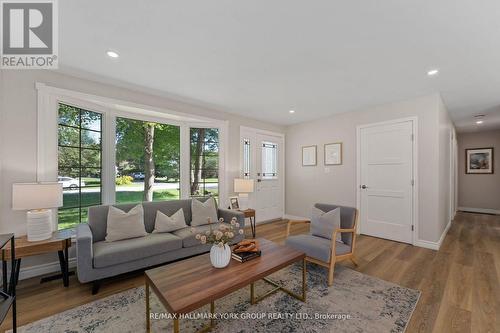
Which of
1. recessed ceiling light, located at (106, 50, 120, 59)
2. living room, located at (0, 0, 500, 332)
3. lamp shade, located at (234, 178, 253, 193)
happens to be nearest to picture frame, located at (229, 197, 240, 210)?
living room, located at (0, 0, 500, 332)

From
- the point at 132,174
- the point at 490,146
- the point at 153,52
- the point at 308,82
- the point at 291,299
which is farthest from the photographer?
the point at 490,146

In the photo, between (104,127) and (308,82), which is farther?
(104,127)

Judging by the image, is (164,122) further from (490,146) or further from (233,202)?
(490,146)

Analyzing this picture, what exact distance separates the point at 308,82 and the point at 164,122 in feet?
8.36

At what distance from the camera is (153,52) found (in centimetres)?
228

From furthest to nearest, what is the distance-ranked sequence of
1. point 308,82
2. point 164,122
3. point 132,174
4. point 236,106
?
point 236,106, point 164,122, point 132,174, point 308,82

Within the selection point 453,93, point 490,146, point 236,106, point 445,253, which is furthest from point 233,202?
point 490,146

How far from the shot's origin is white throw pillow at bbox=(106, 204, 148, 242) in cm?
260

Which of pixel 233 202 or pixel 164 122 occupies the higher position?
pixel 164 122

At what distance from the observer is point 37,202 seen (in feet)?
7.29

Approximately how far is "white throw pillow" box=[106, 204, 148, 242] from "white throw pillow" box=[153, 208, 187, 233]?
212 millimetres

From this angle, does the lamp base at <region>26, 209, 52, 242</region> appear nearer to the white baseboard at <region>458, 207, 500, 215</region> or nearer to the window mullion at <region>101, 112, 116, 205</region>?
the window mullion at <region>101, 112, 116, 205</region>

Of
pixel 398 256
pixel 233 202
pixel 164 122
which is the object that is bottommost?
pixel 398 256

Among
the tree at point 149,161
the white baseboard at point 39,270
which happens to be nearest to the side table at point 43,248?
the white baseboard at point 39,270
